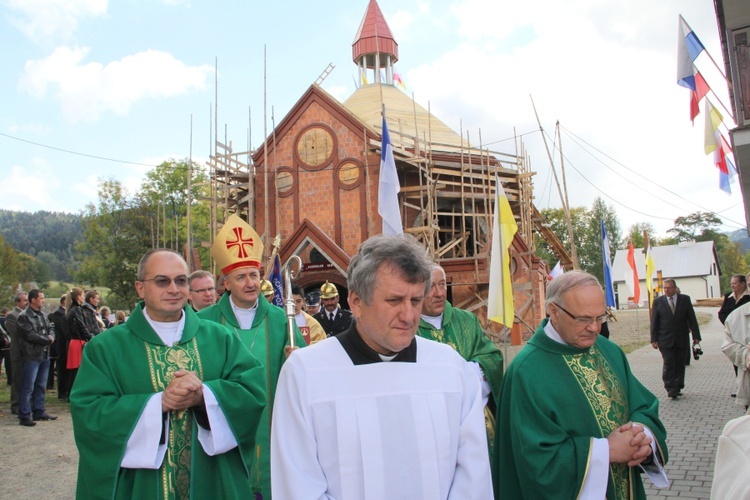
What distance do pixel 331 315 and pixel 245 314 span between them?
4.42 meters

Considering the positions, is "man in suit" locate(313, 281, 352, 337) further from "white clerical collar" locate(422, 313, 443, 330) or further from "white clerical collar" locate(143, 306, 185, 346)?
"white clerical collar" locate(143, 306, 185, 346)

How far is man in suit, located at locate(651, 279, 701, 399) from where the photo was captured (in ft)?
37.2

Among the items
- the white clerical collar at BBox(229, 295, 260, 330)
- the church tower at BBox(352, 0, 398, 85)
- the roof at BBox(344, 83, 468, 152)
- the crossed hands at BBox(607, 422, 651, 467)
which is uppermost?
the church tower at BBox(352, 0, 398, 85)

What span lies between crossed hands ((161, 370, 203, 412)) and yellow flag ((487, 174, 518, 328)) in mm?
4951

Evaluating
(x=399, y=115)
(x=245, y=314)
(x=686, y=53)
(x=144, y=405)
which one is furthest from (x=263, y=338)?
(x=399, y=115)

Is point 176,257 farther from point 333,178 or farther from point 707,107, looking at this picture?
point 333,178

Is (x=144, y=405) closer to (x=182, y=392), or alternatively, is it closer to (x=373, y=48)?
(x=182, y=392)

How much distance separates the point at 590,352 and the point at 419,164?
739 inches

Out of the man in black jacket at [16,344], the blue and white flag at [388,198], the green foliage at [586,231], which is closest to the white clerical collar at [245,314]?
the blue and white flag at [388,198]

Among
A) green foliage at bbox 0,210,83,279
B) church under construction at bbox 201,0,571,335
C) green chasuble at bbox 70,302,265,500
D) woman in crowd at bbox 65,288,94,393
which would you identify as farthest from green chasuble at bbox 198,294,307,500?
green foliage at bbox 0,210,83,279

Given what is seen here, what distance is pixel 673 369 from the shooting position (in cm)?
1157

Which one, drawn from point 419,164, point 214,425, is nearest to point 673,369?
point 214,425

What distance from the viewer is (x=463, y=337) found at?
494 cm

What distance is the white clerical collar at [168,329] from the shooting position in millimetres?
3980
